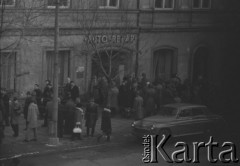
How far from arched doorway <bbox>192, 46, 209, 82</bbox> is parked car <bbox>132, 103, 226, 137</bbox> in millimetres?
11924

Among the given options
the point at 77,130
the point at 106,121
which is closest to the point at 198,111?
the point at 106,121

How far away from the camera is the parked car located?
72.5ft

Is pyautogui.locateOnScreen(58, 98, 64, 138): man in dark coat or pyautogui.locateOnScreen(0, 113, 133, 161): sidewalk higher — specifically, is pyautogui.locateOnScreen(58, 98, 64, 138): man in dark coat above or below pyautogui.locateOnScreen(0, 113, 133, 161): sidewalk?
above

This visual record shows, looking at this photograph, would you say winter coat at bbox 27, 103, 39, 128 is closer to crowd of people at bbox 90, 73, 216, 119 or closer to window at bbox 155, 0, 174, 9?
crowd of people at bbox 90, 73, 216, 119

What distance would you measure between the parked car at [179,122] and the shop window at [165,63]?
10257mm

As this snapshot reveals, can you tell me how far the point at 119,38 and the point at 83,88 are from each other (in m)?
3.23

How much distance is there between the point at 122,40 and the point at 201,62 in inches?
323

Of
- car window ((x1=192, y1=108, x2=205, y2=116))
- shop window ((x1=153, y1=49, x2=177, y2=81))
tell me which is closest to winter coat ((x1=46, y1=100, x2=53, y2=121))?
car window ((x1=192, y1=108, x2=205, y2=116))

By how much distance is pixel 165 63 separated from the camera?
34.0 m

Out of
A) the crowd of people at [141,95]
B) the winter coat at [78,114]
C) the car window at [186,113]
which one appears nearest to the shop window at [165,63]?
the crowd of people at [141,95]

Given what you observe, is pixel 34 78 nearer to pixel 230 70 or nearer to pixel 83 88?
pixel 83 88

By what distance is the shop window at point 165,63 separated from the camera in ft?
110

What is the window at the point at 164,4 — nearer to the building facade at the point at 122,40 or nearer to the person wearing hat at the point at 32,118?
the building facade at the point at 122,40

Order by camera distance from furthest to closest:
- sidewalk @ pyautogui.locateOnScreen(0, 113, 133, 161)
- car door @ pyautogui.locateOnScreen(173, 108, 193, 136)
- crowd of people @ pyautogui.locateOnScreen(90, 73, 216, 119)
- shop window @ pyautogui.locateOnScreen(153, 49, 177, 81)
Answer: shop window @ pyautogui.locateOnScreen(153, 49, 177, 81), crowd of people @ pyautogui.locateOnScreen(90, 73, 216, 119), car door @ pyautogui.locateOnScreen(173, 108, 193, 136), sidewalk @ pyautogui.locateOnScreen(0, 113, 133, 161)
